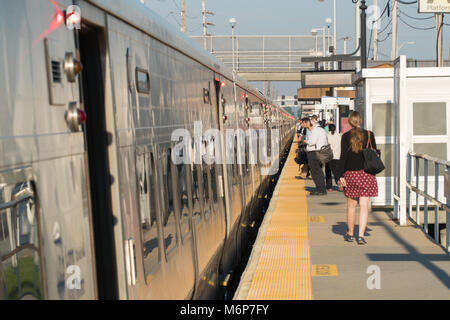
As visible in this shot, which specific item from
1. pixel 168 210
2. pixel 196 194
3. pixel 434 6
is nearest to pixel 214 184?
pixel 196 194

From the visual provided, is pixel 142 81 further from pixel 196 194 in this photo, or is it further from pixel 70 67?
pixel 196 194

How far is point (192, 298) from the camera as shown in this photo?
217 inches

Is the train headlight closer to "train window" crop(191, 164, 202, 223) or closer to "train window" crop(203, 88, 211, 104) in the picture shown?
"train window" crop(191, 164, 202, 223)

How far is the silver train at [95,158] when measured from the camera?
2.41 meters

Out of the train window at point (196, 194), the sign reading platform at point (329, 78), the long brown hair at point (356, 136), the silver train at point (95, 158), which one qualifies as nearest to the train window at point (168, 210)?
the silver train at point (95, 158)

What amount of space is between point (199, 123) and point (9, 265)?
455 centimetres

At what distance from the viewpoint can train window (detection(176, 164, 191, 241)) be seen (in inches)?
211

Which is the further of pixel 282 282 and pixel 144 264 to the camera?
pixel 282 282

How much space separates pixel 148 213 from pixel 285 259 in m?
4.52

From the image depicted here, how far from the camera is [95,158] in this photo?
3396mm

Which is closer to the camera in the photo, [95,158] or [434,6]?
[95,158]

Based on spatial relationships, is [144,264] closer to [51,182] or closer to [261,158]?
[51,182]
